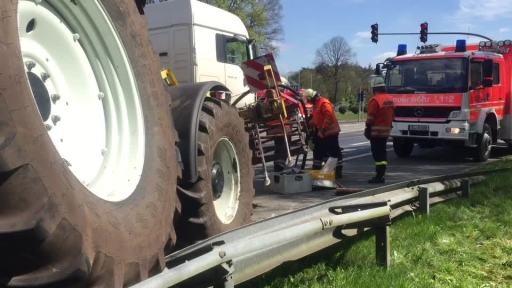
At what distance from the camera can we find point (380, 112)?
10062mm

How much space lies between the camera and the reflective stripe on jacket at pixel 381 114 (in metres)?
10.0

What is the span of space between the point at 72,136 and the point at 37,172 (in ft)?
2.37

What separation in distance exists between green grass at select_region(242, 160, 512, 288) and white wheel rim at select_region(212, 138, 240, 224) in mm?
725

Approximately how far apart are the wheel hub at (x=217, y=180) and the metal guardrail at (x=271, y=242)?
36.3 inches

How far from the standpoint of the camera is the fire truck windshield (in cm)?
1291

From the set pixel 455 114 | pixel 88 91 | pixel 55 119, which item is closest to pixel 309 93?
pixel 455 114

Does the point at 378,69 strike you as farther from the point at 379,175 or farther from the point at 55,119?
the point at 55,119

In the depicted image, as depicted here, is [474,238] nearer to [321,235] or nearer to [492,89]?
[321,235]

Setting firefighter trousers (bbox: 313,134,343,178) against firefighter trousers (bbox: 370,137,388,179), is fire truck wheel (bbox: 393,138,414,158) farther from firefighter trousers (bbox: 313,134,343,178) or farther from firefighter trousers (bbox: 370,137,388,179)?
firefighter trousers (bbox: 370,137,388,179)

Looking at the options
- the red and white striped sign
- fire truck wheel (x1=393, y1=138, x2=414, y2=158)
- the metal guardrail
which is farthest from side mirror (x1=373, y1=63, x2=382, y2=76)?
the metal guardrail

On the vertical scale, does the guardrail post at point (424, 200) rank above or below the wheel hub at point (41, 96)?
below

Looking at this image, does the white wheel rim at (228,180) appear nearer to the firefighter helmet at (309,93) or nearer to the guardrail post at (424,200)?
the guardrail post at (424,200)

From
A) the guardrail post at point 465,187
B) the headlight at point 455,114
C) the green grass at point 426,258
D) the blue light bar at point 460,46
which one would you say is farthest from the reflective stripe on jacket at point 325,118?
the blue light bar at point 460,46

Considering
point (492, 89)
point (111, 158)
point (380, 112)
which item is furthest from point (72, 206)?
→ point (492, 89)
